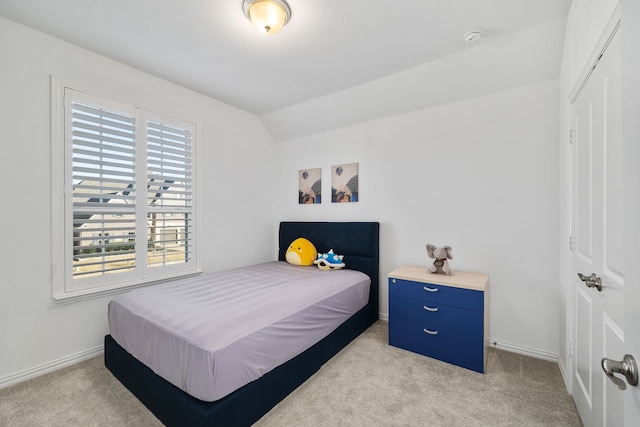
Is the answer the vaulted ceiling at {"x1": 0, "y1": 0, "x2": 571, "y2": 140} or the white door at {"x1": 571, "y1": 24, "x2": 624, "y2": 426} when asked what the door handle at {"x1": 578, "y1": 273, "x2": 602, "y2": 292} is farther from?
the vaulted ceiling at {"x1": 0, "y1": 0, "x2": 571, "y2": 140}

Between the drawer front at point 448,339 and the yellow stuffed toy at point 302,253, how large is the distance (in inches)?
48.2

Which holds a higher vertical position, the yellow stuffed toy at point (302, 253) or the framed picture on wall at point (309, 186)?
the framed picture on wall at point (309, 186)

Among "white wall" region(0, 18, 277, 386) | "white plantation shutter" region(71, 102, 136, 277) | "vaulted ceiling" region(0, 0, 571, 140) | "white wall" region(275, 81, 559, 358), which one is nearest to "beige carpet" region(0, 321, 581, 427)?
"white wall" region(0, 18, 277, 386)

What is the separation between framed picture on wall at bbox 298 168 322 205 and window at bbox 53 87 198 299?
145 cm

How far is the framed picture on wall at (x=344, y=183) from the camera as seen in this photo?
3393mm

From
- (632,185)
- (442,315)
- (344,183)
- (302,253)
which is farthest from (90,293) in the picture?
(632,185)

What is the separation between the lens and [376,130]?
10.5ft

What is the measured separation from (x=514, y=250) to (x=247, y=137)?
340cm

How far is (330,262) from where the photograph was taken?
311 cm

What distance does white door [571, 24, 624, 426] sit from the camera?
109 cm

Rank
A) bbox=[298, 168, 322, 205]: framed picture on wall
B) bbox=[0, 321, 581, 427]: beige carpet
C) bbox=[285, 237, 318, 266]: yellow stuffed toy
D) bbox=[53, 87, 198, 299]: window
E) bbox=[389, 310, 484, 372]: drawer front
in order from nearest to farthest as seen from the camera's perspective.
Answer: bbox=[0, 321, 581, 427]: beige carpet
bbox=[389, 310, 484, 372]: drawer front
bbox=[53, 87, 198, 299]: window
bbox=[285, 237, 318, 266]: yellow stuffed toy
bbox=[298, 168, 322, 205]: framed picture on wall

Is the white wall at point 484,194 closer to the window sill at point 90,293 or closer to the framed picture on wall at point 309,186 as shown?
the framed picture on wall at point 309,186

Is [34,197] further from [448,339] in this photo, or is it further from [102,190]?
[448,339]

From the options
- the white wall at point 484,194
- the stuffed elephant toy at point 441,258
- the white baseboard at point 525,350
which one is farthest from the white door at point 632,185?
the white baseboard at point 525,350
